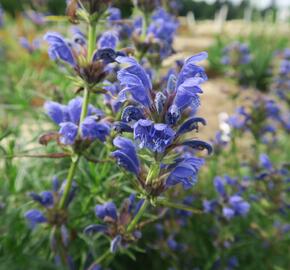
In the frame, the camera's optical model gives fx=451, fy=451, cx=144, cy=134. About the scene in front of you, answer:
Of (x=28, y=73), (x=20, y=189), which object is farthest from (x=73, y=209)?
(x=28, y=73)

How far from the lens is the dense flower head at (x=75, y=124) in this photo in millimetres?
1755

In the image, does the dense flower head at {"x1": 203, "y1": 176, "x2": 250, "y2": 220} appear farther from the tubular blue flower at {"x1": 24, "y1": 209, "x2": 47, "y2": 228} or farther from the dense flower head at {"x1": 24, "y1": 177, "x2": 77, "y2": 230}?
the tubular blue flower at {"x1": 24, "y1": 209, "x2": 47, "y2": 228}

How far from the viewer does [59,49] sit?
1.78 m

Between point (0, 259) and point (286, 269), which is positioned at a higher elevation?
point (0, 259)

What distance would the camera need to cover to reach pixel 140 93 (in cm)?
143

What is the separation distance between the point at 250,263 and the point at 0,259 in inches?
71.9

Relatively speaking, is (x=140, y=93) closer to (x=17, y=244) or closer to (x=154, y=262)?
(x=17, y=244)

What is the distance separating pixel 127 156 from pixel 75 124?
0.39 m

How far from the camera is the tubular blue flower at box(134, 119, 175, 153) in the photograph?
4.40ft

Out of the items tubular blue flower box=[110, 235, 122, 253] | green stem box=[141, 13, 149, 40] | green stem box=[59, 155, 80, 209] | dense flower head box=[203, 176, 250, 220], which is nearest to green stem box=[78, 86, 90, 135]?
green stem box=[59, 155, 80, 209]

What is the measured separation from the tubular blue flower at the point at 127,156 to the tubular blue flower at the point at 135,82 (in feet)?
0.59

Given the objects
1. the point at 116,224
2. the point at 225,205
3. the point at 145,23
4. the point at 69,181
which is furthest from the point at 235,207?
the point at 145,23

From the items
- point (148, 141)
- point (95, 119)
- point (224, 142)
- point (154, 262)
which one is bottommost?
point (154, 262)

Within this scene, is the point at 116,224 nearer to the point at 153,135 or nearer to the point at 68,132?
the point at 68,132
